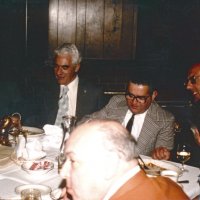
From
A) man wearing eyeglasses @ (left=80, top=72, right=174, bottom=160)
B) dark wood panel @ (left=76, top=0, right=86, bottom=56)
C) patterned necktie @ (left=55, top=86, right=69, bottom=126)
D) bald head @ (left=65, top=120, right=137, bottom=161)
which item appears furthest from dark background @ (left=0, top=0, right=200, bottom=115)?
bald head @ (left=65, top=120, right=137, bottom=161)

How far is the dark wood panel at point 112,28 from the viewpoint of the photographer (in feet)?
18.2

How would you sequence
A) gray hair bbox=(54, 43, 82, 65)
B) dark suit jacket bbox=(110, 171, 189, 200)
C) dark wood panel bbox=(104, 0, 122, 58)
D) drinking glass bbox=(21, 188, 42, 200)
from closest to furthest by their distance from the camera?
dark suit jacket bbox=(110, 171, 189, 200) < drinking glass bbox=(21, 188, 42, 200) < gray hair bbox=(54, 43, 82, 65) < dark wood panel bbox=(104, 0, 122, 58)

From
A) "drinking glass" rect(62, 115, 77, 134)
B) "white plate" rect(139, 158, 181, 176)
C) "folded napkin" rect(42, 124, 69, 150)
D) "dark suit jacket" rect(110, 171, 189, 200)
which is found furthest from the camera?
"folded napkin" rect(42, 124, 69, 150)

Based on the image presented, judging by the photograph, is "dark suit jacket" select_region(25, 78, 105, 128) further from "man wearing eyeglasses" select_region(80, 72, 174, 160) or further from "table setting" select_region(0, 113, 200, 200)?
"table setting" select_region(0, 113, 200, 200)

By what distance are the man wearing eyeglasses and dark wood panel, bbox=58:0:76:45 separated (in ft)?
7.24

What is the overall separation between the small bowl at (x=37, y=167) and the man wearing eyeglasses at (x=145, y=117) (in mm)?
929

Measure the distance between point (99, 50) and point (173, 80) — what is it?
1.39 m

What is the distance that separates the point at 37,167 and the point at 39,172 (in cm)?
9

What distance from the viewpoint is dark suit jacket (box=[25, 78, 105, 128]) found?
4137 millimetres

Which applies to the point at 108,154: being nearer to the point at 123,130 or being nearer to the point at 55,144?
the point at 123,130

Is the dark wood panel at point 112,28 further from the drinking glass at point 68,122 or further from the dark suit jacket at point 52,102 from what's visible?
the drinking glass at point 68,122

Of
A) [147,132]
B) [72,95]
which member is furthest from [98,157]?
[72,95]

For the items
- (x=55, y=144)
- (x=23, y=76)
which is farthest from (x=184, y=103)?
(x=55, y=144)

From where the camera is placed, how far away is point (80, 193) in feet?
4.72
